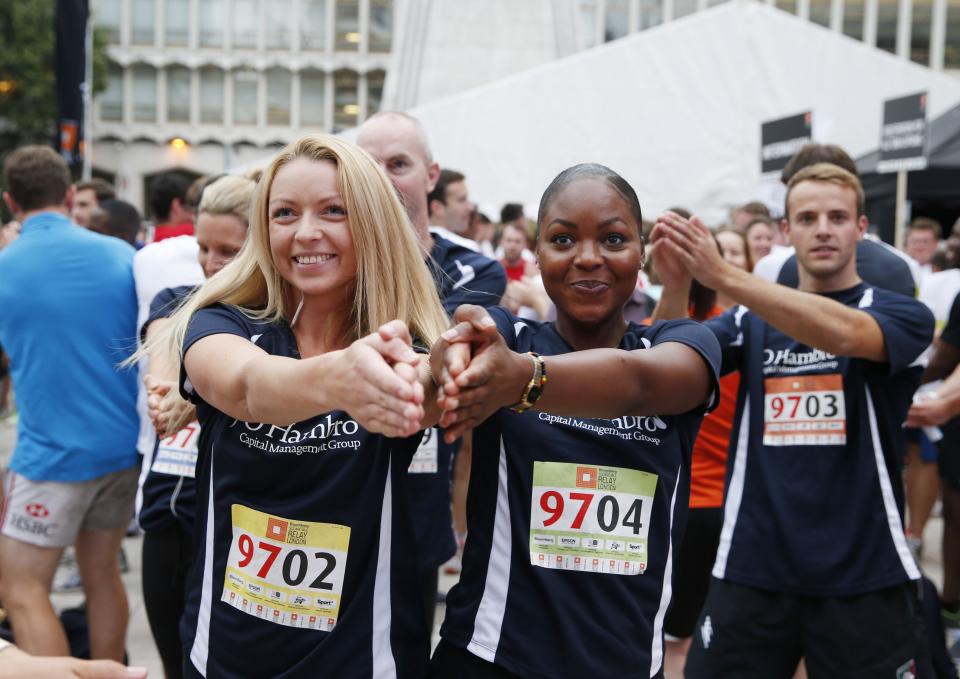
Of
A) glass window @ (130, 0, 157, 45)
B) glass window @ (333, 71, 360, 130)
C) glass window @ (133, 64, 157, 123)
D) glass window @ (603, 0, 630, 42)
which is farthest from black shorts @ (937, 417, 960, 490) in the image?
glass window @ (130, 0, 157, 45)

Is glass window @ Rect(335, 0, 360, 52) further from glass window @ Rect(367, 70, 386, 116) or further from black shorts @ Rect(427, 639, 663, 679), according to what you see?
black shorts @ Rect(427, 639, 663, 679)

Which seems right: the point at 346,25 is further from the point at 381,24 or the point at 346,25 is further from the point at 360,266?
the point at 360,266

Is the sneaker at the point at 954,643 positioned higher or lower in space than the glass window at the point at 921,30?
lower

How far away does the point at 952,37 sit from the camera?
42844 millimetres

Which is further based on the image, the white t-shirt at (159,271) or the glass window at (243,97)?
the glass window at (243,97)

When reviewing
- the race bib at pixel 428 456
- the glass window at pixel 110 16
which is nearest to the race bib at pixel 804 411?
the race bib at pixel 428 456

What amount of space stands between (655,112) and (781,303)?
12407 millimetres

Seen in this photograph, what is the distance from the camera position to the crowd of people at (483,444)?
198 centimetres

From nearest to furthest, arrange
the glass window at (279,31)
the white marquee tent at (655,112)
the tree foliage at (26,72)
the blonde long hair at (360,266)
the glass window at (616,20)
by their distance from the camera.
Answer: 1. the blonde long hair at (360,266)
2. the white marquee tent at (655,112)
3. the tree foliage at (26,72)
4. the glass window at (616,20)
5. the glass window at (279,31)

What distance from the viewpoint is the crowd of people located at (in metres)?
1.98

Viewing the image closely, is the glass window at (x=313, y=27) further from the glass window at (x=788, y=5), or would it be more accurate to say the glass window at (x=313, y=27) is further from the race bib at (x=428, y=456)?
the race bib at (x=428, y=456)

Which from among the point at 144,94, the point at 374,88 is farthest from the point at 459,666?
the point at 144,94

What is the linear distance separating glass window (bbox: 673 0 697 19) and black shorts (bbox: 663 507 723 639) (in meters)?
44.1

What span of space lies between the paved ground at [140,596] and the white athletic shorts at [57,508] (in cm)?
86
